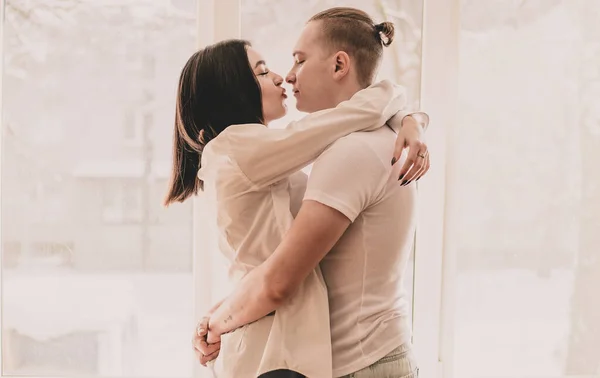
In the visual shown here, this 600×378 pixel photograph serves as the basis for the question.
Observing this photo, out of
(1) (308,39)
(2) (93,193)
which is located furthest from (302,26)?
(2) (93,193)

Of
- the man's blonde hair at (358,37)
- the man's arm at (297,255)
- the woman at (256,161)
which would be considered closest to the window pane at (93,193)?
the woman at (256,161)

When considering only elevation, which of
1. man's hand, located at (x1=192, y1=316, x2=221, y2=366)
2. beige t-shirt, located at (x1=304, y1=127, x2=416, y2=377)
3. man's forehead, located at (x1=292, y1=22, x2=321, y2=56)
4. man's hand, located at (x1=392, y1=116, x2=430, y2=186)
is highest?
man's forehead, located at (x1=292, y1=22, x2=321, y2=56)

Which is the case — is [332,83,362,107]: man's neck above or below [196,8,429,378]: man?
above

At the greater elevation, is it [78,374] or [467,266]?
[467,266]

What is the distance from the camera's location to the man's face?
4.17 feet

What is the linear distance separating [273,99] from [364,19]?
0.24 metres

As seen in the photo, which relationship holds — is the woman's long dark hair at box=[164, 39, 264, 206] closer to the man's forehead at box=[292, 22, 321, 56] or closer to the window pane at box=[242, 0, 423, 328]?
the man's forehead at box=[292, 22, 321, 56]

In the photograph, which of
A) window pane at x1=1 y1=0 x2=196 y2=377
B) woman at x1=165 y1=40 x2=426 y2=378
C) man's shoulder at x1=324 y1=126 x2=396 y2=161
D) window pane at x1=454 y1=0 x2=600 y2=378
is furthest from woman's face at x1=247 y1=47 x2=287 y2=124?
window pane at x1=454 y1=0 x2=600 y2=378

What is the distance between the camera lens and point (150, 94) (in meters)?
1.97

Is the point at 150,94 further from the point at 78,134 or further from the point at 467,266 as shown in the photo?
the point at 467,266

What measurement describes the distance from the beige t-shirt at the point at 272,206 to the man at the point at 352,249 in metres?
0.03

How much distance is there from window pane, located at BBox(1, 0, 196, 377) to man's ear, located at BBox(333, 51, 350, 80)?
83 centimetres

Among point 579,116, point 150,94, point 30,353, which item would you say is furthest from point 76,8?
point 579,116

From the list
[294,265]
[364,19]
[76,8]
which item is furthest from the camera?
[76,8]
